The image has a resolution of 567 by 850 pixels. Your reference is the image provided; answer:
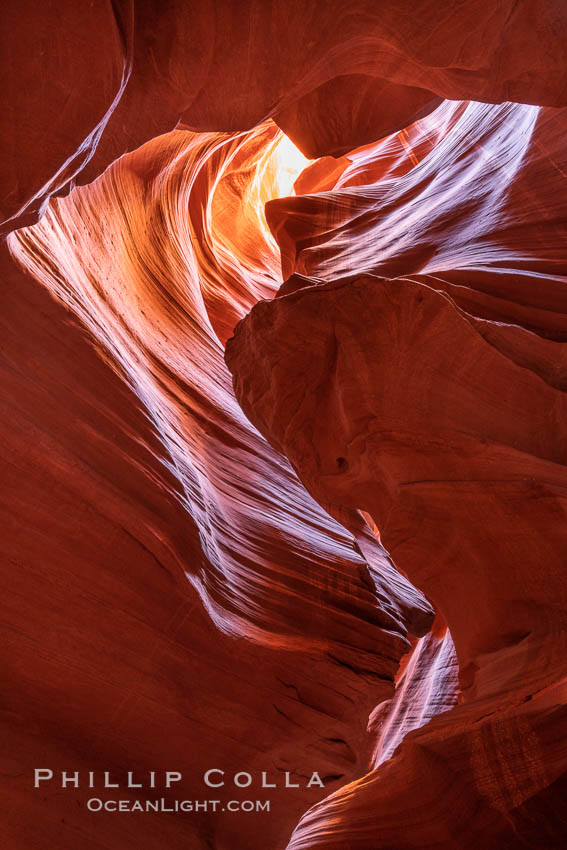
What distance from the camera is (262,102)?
378 cm

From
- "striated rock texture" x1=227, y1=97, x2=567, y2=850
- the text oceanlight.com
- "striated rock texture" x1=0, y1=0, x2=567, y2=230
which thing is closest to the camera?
"striated rock texture" x1=0, y1=0, x2=567, y2=230

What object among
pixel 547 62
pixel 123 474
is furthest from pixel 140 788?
pixel 547 62

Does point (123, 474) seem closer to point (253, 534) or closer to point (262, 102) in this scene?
point (253, 534)

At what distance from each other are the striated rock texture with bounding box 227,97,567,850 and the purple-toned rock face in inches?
0.5

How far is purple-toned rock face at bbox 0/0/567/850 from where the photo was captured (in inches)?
121

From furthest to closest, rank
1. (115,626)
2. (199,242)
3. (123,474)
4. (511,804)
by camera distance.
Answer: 1. (199,242)
2. (123,474)
3. (115,626)
4. (511,804)

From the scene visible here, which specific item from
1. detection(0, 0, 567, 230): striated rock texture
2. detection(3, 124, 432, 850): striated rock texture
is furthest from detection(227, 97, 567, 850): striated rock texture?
detection(0, 0, 567, 230): striated rock texture

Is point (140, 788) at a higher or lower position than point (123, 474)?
lower

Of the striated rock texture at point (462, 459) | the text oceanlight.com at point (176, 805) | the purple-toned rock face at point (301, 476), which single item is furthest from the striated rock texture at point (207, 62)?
the text oceanlight.com at point (176, 805)

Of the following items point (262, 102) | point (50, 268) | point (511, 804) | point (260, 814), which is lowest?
point (260, 814)

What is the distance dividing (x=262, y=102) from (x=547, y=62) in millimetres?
1618

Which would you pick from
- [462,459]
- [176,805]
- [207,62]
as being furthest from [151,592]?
[207,62]

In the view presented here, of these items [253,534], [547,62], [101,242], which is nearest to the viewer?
[547,62]

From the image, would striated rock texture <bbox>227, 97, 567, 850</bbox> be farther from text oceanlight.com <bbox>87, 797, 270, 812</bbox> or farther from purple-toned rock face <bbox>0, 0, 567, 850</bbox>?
text oceanlight.com <bbox>87, 797, 270, 812</bbox>
